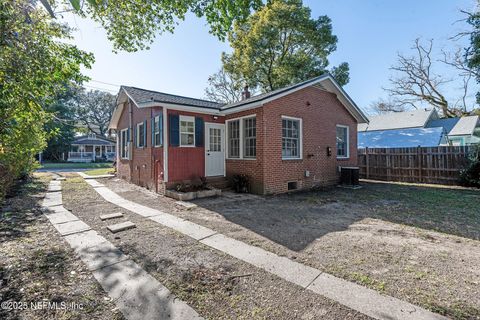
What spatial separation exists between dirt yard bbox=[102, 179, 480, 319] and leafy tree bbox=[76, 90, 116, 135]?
157 feet

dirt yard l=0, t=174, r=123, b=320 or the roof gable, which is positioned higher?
the roof gable

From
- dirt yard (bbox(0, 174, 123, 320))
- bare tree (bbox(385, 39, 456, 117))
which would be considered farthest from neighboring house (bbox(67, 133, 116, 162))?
bare tree (bbox(385, 39, 456, 117))

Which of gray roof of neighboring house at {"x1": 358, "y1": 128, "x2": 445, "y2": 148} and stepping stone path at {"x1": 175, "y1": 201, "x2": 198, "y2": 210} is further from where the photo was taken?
gray roof of neighboring house at {"x1": 358, "y1": 128, "x2": 445, "y2": 148}

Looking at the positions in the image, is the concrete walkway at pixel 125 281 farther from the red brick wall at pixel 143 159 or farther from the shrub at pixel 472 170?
the shrub at pixel 472 170

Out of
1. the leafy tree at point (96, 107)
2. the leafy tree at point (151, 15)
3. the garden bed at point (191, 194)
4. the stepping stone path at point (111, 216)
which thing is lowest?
the stepping stone path at point (111, 216)

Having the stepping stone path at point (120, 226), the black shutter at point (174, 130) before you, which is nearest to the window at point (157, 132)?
the black shutter at point (174, 130)

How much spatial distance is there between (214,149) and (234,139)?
0.94 meters

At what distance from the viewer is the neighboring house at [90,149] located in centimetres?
3478

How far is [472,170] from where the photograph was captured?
9.68m

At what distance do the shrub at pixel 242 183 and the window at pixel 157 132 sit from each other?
10.4ft

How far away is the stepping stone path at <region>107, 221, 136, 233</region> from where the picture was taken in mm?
4484

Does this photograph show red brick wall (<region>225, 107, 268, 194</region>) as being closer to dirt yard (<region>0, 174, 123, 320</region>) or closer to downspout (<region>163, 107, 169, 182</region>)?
downspout (<region>163, 107, 169, 182</region>)

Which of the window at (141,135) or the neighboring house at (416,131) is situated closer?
the window at (141,135)

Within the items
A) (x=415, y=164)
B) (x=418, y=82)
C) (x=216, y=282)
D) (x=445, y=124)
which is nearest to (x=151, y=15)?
(x=216, y=282)
